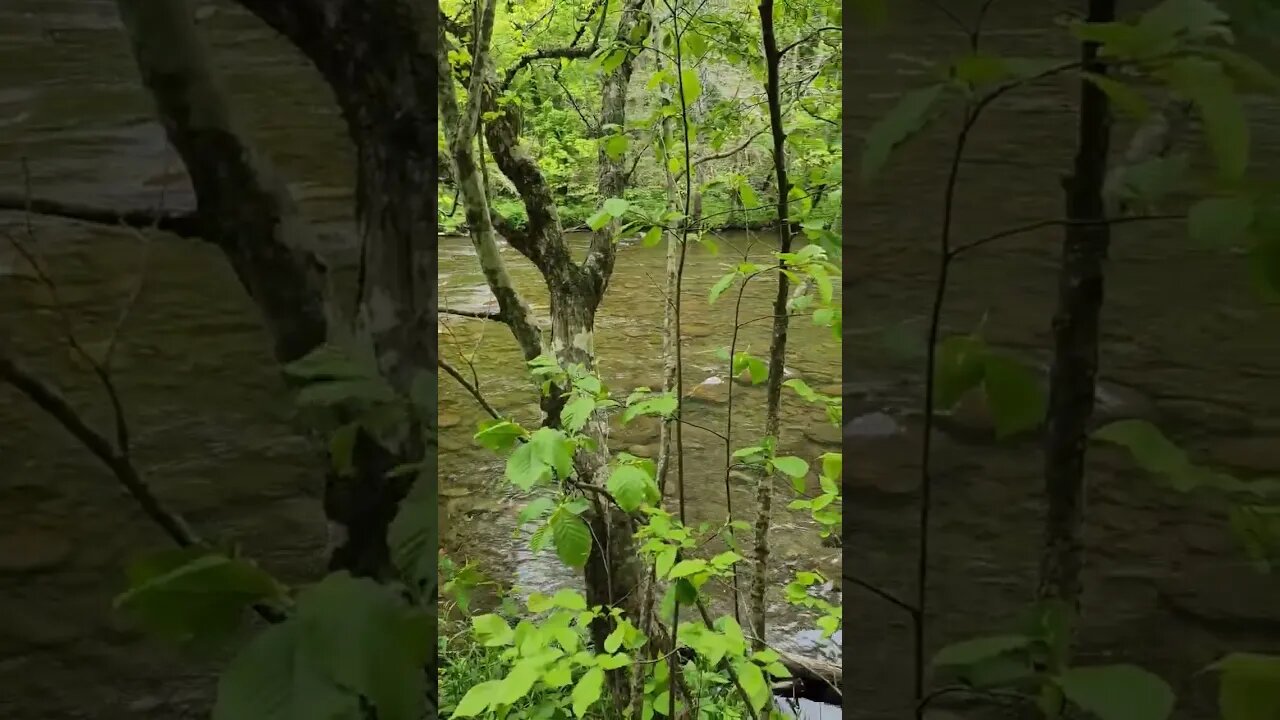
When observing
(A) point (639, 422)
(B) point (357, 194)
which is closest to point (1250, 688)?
(B) point (357, 194)

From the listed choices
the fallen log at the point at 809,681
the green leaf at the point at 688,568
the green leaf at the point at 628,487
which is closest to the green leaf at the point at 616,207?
the green leaf at the point at 628,487

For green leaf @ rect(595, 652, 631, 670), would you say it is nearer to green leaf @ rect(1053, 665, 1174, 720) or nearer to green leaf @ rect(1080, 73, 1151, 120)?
green leaf @ rect(1053, 665, 1174, 720)

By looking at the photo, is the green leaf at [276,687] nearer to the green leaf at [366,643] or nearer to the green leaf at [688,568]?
the green leaf at [366,643]

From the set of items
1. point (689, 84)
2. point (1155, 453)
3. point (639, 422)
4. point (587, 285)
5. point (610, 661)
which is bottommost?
point (639, 422)

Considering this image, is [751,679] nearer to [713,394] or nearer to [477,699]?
[477,699]

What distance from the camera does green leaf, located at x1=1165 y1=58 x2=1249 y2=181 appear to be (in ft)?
1.01

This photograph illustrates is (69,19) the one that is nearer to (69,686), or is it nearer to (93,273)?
(93,273)

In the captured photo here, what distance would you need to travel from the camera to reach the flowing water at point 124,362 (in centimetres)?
46

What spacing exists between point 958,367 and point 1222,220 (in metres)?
0.13

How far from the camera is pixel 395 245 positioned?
1.64 ft

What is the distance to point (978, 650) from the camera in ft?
1.41

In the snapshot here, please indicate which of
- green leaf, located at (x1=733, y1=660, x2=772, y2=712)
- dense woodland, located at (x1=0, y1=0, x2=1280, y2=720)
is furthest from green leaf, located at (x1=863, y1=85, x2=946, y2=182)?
green leaf, located at (x1=733, y1=660, x2=772, y2=712)

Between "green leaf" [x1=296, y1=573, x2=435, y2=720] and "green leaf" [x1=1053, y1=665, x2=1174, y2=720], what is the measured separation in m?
0.29

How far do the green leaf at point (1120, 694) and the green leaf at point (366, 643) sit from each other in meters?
0.29
